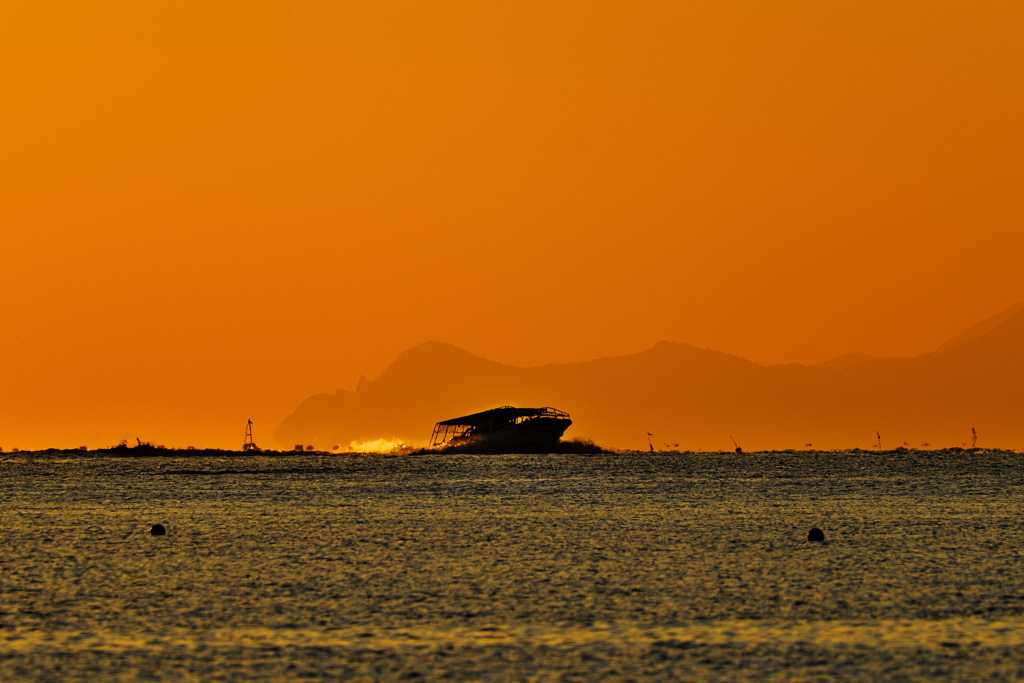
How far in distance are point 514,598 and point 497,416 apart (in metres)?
149

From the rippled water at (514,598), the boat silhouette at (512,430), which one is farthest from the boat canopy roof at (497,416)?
the rippled water at (514,598)

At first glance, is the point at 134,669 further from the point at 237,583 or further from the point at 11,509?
the point at 11,509

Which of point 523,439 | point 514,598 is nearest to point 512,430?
point 523,439

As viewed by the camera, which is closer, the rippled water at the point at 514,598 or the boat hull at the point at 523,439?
the rippled water at the point at 514,598

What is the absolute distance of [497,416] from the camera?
172m

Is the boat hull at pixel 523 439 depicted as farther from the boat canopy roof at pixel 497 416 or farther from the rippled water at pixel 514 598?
the rippled water at pixel 514 598

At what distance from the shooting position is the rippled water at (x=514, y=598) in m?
17.2

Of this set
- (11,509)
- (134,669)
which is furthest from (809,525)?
(11,509)

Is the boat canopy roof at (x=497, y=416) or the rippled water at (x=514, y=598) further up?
the boat canopy roof at (x=497, y=416)

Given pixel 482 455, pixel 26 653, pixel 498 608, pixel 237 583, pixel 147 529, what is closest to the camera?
pixel 26 653

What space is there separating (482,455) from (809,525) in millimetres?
122094

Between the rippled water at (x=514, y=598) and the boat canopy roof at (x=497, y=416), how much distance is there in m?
124

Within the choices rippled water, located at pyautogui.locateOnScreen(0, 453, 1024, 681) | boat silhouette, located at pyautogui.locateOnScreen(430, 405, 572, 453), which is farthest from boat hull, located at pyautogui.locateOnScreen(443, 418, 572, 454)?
rippled water, located at pyautogui.locateOnScreen(0, 453, 1024, 681)

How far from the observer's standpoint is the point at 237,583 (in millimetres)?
25891
